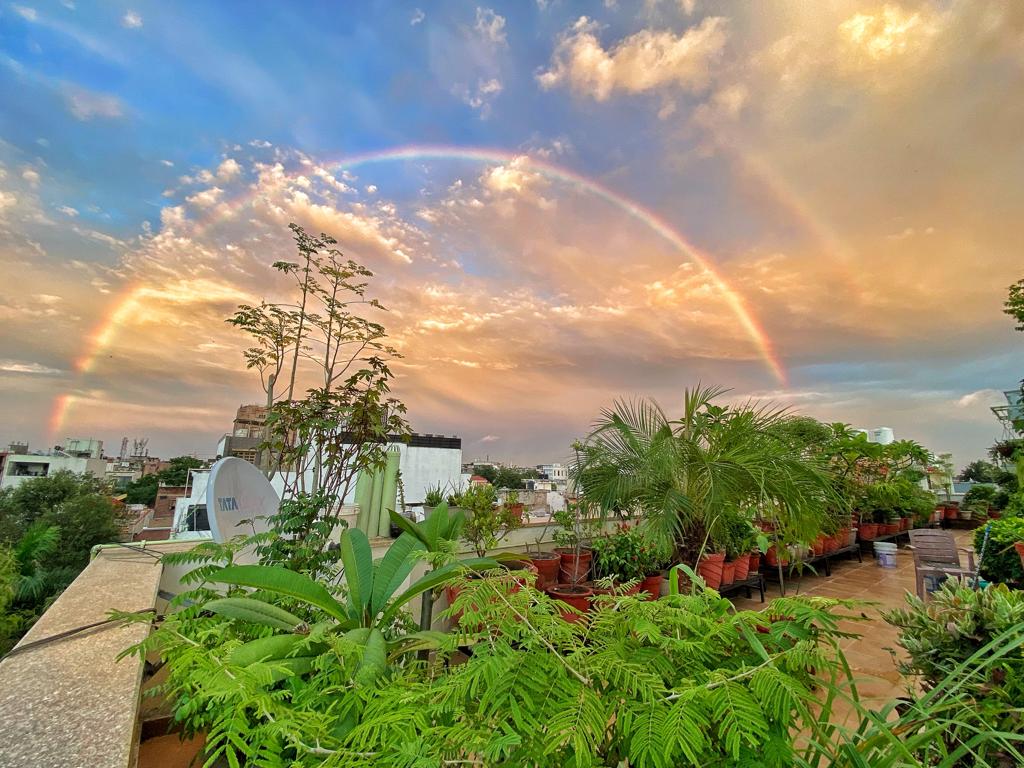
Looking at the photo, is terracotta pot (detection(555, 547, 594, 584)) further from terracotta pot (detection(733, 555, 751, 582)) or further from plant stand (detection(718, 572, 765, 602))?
terracotta pot (detection(733, 555, 751, 582))

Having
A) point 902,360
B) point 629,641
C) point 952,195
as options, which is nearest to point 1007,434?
point 902,360

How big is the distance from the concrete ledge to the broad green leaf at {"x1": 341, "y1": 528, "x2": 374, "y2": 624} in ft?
1.99

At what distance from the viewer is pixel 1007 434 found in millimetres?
10703

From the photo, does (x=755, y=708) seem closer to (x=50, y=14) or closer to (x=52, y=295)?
(x=50, y=14)

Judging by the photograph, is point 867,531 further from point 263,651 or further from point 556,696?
point 263,651

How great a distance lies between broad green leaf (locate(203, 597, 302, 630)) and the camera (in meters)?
1.30

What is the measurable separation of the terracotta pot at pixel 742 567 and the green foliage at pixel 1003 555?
2.03 m

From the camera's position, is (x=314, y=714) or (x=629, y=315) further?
(x=629, y=315)

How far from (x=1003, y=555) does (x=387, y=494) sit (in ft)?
19.5

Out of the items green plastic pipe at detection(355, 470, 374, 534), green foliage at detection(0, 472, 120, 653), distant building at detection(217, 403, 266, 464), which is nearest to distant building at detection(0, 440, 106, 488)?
green foliage at detection(0, 472, 120, 653)

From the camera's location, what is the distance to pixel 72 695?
41.4 inches

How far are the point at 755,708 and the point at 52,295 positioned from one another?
26.3 ft

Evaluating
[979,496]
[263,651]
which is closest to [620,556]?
[263,651]

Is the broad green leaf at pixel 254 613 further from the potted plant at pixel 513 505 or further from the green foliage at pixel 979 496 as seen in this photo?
the green foliage at pixel 979 496
